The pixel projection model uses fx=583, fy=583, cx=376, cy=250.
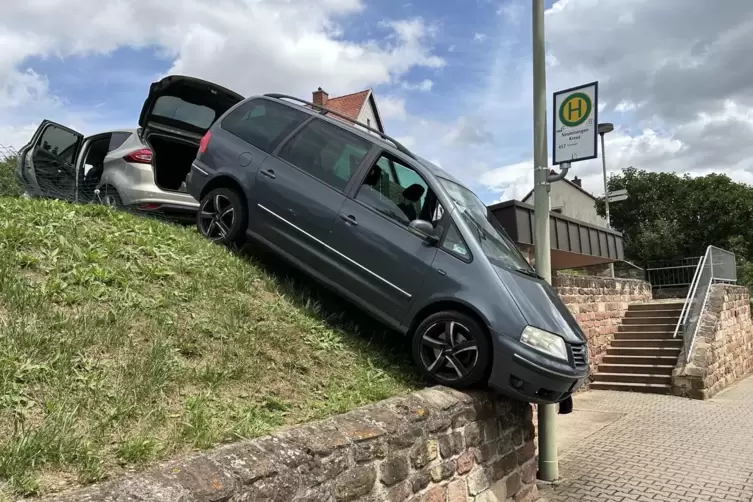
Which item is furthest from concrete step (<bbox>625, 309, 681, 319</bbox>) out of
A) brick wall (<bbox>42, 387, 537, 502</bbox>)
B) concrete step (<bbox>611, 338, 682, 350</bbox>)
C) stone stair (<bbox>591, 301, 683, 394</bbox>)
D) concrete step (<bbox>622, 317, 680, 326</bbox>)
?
brick wall (<bbox>42, 387, 537, 502</bbox>)

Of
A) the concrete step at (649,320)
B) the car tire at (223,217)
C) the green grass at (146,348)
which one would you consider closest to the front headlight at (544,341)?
the green grass at (146,348)

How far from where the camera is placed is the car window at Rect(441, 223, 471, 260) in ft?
16.4

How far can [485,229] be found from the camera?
559 cm

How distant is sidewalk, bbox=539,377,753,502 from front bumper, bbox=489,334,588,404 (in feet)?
6.10

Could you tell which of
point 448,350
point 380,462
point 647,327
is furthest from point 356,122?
point 647,327

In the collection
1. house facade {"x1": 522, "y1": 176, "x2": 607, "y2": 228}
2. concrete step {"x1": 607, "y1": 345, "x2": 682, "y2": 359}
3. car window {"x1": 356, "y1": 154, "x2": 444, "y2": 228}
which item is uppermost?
house facade {"x1": 522, "y1": 176, "x2": 607, "y2": 228}

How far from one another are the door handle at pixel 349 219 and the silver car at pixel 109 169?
3085 millimetres

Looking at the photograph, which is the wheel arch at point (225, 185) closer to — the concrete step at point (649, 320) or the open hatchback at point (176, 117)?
the open hatchback at point (176, 117)

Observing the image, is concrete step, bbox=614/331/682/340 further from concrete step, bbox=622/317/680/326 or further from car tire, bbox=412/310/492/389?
car tire, bbox=412/310/492/389

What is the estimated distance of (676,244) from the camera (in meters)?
33.6

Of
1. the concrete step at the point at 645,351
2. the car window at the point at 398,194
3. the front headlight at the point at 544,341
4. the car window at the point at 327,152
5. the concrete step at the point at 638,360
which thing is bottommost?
the concrete step at the point at 638,360

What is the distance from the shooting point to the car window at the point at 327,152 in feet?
18.6

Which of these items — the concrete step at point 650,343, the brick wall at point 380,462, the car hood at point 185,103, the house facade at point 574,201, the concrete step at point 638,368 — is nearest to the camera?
the brick wall at point 380,462

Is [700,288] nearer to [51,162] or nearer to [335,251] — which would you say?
[335,251]
